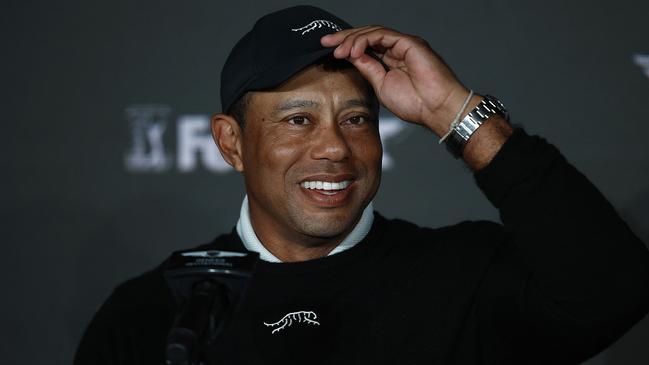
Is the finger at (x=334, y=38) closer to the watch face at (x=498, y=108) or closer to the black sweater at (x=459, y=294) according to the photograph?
the watch face at (x=498, y=108)

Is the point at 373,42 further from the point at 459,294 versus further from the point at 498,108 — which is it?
the point at 459,294

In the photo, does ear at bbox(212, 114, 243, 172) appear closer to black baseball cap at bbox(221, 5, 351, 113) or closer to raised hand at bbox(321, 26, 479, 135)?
black baseball cap at bbox(221, 5, 351, 113)

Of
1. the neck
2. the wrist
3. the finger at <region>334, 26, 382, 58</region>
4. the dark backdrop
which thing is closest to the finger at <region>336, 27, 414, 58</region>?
the finger at <region>334, 26, 382, 58</region>

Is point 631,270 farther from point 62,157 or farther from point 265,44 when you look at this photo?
point 62,157

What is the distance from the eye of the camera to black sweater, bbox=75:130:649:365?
5.03ft

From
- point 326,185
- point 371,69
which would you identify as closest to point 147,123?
point 326,185

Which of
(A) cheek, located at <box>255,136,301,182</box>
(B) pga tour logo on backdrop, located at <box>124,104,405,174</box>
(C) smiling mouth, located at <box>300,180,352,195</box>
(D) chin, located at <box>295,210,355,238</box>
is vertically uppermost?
(A) cheek, located at <box>255,136,301,182</box>

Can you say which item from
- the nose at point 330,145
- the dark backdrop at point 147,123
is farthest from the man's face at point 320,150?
the dark backdrop at point 147,123

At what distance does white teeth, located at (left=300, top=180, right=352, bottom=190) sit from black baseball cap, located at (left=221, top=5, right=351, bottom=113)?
0.21m

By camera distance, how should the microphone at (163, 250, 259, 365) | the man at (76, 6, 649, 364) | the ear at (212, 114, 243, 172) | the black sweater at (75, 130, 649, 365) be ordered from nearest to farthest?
the microphone at (163, 250, 259, 365) < the black sweater at (75, 130, 649, 365) < the man at (76, 6, 649, 364) < the ear at (212, 114, 243, 172)

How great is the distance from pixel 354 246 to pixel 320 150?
0.23 meters

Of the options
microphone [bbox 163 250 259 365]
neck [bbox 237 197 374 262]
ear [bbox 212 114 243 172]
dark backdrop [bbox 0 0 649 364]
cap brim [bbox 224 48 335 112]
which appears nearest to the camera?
microphone [bbox 163 250 259 365]

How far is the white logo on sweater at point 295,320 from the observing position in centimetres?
189

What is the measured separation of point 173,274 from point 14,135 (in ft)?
6.34
